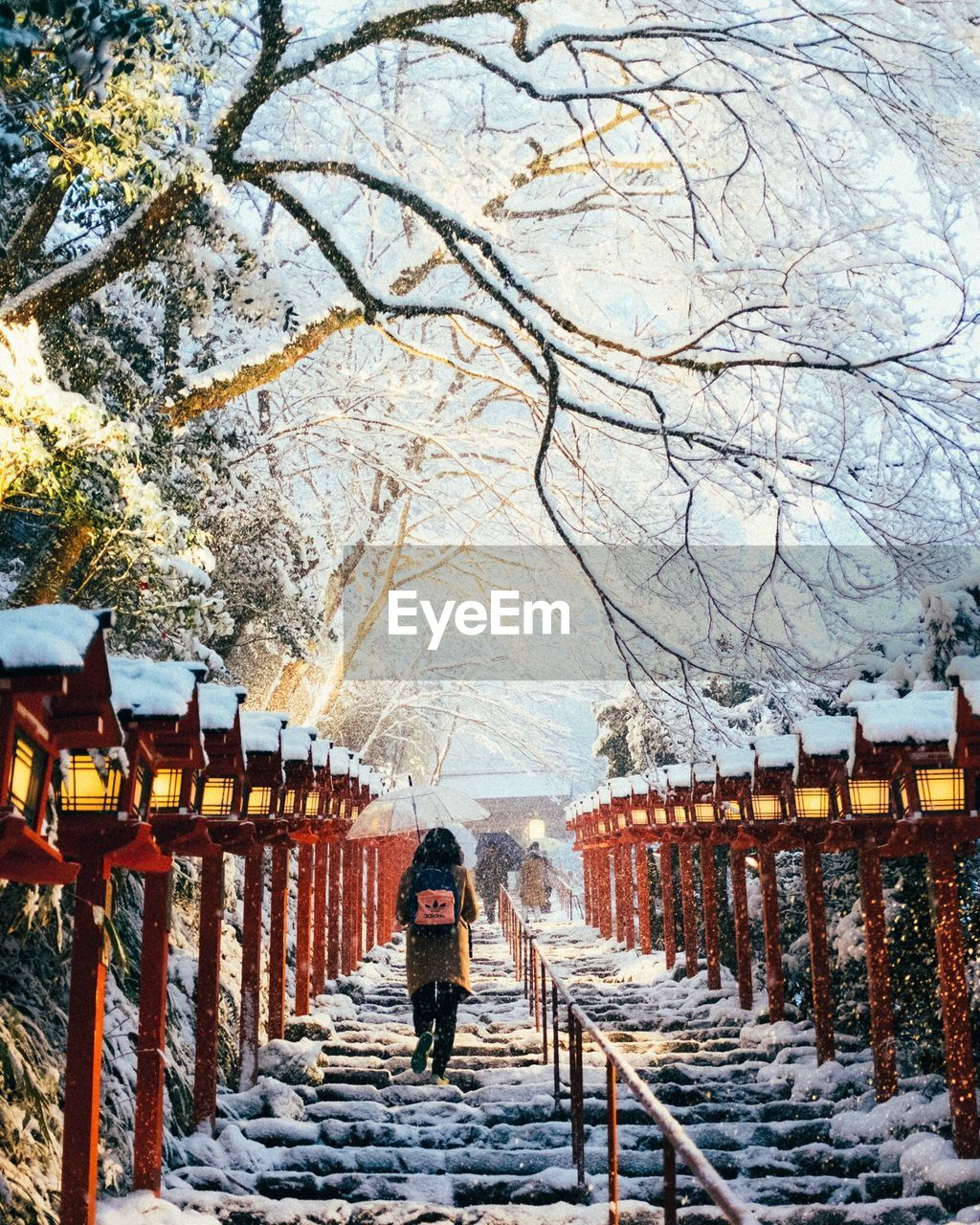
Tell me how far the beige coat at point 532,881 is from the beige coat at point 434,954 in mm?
20263

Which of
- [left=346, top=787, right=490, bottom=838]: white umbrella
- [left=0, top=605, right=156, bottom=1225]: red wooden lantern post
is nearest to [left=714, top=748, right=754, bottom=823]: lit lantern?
[left=346, top=787, right=490, bottom=838]: white umbrella

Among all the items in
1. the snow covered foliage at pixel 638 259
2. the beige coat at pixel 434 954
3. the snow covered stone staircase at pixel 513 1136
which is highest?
the snow covered foliage at pixel 638 259

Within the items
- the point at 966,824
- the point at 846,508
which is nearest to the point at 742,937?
the point at 966,824

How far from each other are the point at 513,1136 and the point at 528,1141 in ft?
0.35

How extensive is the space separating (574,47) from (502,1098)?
7.60 metres

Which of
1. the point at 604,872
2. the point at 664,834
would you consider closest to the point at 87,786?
the point at 664,834

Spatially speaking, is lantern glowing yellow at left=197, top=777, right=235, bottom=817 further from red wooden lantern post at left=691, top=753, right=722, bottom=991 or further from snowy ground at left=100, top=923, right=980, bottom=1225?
red wooden lantern post at left=691, top=753, right=722, bottom=991

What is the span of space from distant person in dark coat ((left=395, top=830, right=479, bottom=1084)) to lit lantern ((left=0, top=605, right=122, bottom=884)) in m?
4.41

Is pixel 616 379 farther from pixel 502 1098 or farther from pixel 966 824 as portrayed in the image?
pixel 502 1098

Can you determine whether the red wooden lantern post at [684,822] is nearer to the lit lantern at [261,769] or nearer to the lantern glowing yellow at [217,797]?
the lit lantern at [261,769]

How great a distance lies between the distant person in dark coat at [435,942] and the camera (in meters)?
8.19

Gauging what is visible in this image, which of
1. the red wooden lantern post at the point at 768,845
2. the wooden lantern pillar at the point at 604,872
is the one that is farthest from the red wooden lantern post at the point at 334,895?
the wooden lantern pillar at the point at 604,872

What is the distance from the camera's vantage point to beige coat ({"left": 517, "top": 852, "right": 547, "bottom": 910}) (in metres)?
28.3

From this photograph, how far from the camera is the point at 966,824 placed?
22.5 feet
